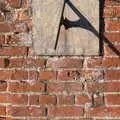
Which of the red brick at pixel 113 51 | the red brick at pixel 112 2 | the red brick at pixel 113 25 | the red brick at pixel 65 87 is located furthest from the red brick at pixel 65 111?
the red brick at pixel 112 2

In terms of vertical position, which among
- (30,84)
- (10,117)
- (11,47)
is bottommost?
(10,117)

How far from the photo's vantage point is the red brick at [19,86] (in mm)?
2508

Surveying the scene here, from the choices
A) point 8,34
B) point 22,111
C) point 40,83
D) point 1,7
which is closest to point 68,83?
point 40,83

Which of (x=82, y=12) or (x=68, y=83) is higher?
(x=82, y=12)

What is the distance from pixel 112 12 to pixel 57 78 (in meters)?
0.52

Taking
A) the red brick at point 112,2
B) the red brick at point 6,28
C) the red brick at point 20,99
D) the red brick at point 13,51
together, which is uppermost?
the red brick at point 112,2

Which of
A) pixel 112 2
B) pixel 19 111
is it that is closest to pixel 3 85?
pixel 19 111

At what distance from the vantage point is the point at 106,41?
2.47 m

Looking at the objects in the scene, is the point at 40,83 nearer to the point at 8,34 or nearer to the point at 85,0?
the point at 8,34

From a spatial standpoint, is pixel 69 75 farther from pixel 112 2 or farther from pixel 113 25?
pixel 112 2

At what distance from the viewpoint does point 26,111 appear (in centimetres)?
251

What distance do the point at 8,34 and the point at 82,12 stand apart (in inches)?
19.2

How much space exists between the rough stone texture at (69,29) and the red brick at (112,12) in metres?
0.06

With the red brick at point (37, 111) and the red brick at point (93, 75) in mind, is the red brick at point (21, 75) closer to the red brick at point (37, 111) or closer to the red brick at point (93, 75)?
the red brick at point (37, 111)
